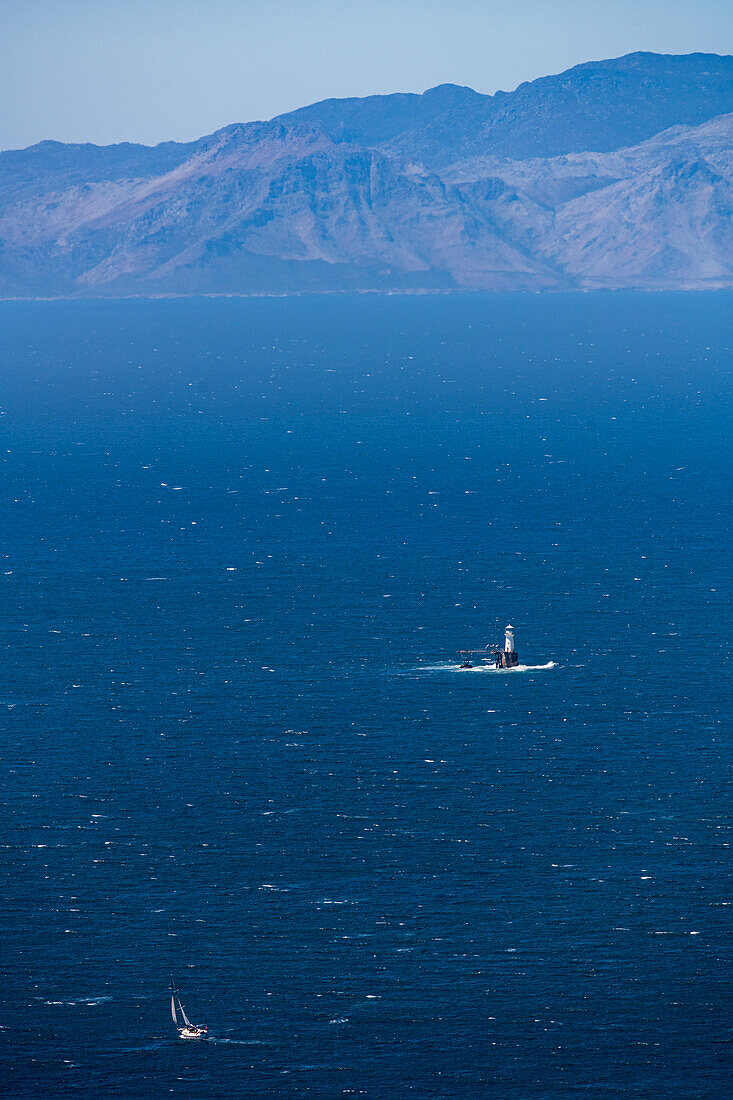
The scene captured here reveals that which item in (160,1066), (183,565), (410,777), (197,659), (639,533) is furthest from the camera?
(639,533)

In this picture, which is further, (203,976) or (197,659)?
(197,659)

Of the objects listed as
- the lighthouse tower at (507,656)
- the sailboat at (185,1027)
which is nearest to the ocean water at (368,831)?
the sailboat at (185,1027)

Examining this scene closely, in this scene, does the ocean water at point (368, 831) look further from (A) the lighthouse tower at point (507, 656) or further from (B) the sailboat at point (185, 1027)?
(A) the lighthouse tower at point (507, 656)

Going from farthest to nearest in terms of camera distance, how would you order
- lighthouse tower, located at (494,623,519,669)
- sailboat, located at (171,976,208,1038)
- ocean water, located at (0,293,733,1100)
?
lighthouse tower, located at (494,623,519,669) < sailboat, located at (171,976,208,1038) < ocean water, located at (0,293,733,1100)

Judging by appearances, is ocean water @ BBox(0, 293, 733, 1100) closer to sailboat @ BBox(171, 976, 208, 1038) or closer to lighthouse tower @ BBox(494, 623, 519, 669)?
sailboat @ BBox(171, 976, 208, 1038)

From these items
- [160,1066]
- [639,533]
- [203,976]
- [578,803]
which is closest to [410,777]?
[578,803]

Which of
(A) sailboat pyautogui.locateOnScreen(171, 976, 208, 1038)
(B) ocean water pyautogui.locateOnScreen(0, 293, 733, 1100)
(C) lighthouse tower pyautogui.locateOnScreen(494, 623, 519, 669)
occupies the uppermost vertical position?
(C) lighthouse tower pyautogui.locateOnScreen(494, 623, 519, 669)

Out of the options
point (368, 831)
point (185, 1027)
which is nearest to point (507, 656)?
point (368, 831)

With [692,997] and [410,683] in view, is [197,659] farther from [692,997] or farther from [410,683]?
[692,997]

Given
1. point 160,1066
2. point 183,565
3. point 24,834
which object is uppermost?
point 183,565

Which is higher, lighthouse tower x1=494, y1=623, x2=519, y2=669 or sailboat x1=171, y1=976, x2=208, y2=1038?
lighthouse tower x1=494, y1=623, x2=519, y2=669

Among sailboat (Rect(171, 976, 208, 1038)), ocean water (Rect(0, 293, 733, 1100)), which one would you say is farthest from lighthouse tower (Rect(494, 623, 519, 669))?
sailboat (Rect(171, 976, 208, 1038))
